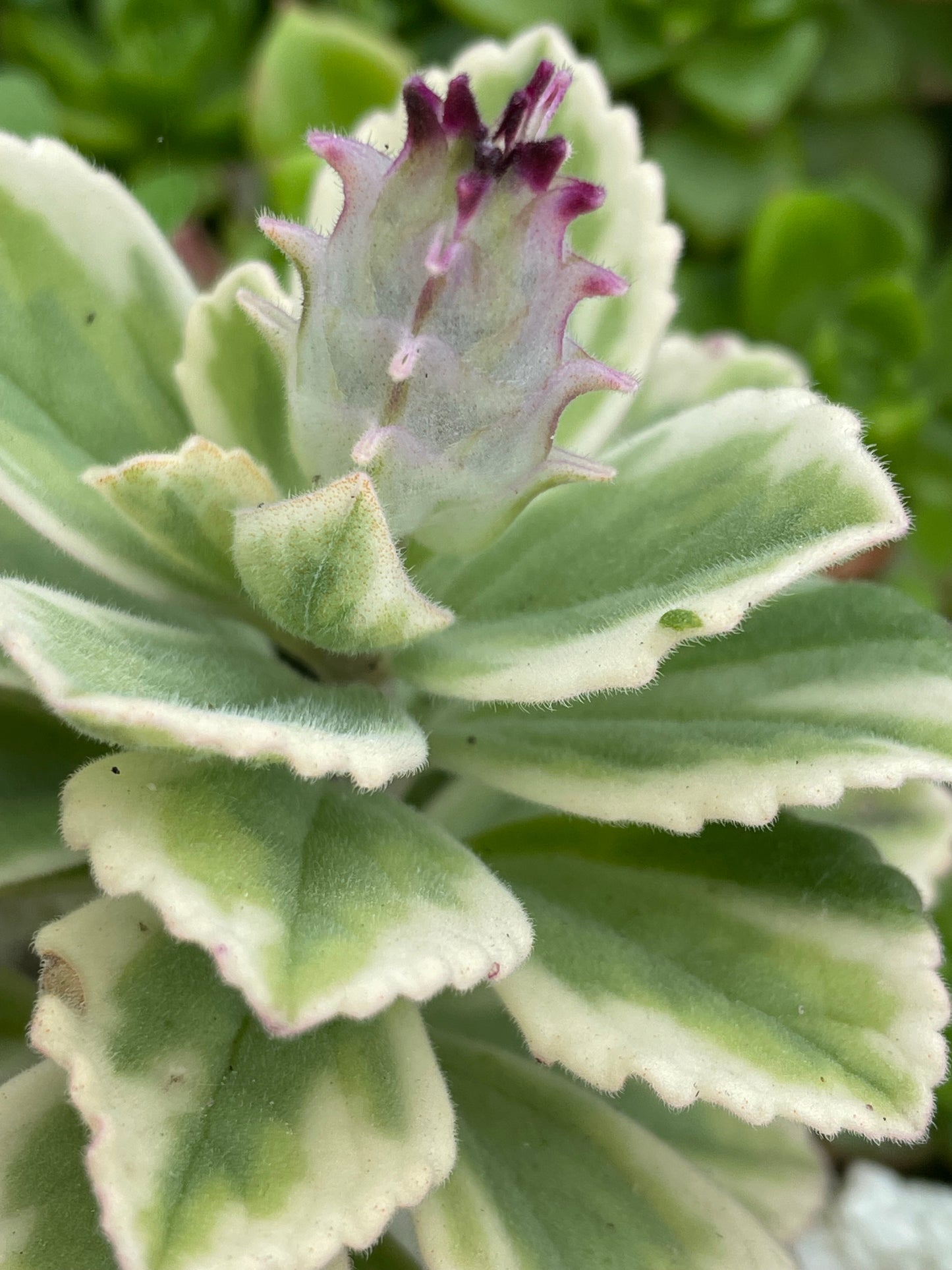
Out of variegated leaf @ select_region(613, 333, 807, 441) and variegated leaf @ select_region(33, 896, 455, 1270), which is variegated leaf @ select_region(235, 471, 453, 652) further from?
variegated leaf @ select_region(613, 333, 807, 441)

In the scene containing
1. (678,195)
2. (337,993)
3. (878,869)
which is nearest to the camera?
(337,993)

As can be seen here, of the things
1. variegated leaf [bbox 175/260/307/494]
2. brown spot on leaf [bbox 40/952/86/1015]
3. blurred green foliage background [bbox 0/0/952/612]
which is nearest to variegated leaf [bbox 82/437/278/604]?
variegated leaf [bbox 175/260/307/494]

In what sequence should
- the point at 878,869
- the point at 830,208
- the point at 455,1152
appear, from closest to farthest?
the point at 455,1152
the point at 878,869
the point at 830,208

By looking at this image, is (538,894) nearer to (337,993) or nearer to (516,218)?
(337,993)

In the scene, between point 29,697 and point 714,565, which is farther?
point 29,697

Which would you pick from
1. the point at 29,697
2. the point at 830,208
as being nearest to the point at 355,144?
the point at 29,697

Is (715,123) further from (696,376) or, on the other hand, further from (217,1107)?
(217,1107)

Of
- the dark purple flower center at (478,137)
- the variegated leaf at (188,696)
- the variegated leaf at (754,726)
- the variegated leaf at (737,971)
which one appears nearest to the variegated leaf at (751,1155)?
the variegated leaf at (737,971)

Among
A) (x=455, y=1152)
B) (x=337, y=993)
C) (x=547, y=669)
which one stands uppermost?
(x=547, y=669)
